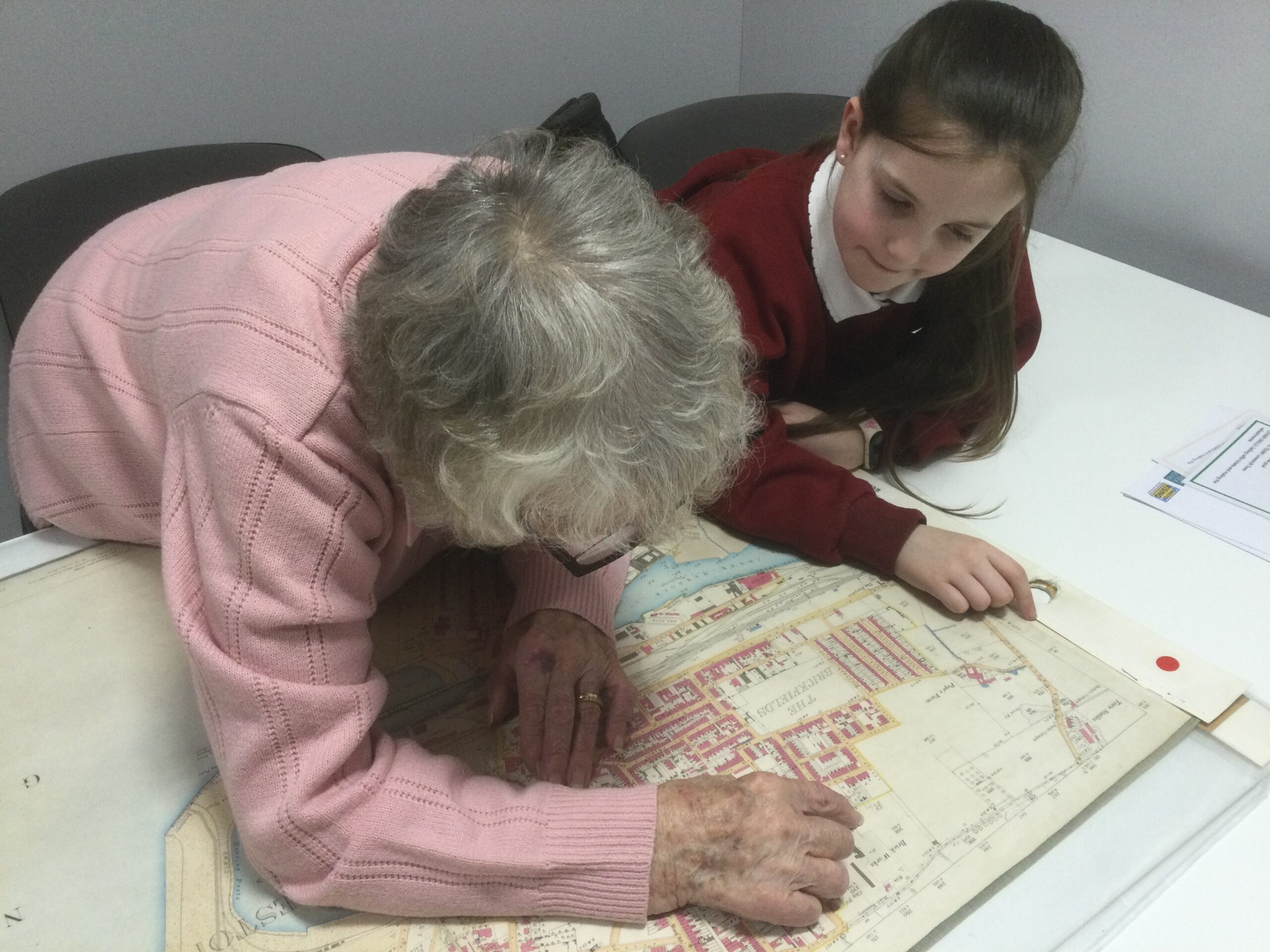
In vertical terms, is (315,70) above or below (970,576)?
above

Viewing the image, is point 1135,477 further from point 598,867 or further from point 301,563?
point 301,563

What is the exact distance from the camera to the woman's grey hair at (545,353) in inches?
21.4

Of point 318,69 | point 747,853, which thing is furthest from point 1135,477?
point 318,69

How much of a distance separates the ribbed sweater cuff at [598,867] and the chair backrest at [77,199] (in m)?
0.87

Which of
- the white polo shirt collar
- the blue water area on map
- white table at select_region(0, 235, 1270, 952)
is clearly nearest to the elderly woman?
the blue water area on map

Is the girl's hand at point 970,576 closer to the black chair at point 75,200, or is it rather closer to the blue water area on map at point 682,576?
the blue water area on map at point 682,576

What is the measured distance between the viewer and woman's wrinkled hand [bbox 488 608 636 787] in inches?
32.3

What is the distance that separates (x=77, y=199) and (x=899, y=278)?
106cm

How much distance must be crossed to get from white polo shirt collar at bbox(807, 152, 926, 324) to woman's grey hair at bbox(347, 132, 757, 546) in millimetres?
591

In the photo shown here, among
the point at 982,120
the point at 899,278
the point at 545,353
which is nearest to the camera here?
the point at 545,353

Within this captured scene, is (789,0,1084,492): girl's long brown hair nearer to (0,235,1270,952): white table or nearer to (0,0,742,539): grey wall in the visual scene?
(0,235,1270,952): white table

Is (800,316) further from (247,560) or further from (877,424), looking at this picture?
(247,560)

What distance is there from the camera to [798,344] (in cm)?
120

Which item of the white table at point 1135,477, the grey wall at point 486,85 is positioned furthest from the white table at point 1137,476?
the grey wall at point 486,85
